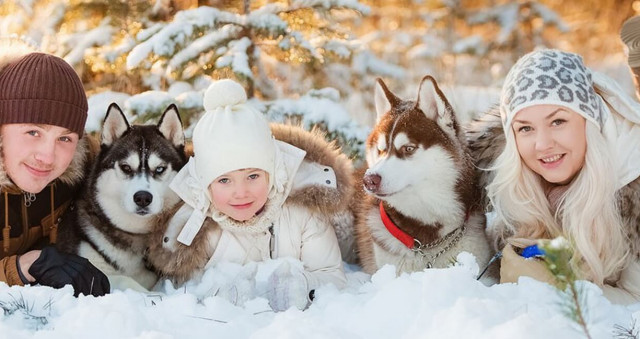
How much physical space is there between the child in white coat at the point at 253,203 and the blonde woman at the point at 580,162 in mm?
1001

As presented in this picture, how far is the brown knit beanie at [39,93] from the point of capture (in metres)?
3.11

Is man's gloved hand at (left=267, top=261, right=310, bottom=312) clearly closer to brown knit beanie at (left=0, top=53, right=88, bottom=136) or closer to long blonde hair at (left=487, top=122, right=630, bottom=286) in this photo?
long blonde hair at (left=487, top=122, right=630, bottom=286)

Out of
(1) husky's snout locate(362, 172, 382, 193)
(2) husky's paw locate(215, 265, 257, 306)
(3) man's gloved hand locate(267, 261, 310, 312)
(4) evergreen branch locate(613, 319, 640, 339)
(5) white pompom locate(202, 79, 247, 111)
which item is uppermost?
(5) white pompom locate(202, 79, 247, 111)

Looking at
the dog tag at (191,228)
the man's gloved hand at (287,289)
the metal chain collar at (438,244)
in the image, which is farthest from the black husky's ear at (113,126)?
the metal chain collar at (438,244)

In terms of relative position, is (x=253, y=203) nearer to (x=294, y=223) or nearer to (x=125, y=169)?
(x=294, y=223)

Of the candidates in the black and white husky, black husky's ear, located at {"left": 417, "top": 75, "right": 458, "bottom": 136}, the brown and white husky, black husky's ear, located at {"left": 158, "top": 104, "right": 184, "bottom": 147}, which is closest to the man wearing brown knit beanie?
the black and white husky

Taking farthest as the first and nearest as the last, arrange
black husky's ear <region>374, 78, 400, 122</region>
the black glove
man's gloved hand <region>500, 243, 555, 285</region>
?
black husky's ear <region>374, 78, 400, 122</region> → the black glove → man's gloved hand <region>500, 243, 555, 285</region>

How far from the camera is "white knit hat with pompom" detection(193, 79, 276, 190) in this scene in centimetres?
319

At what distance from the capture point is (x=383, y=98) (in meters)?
3.58

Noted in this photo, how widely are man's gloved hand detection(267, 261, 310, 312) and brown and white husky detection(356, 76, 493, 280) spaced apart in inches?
22.2

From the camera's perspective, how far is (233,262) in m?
3.41

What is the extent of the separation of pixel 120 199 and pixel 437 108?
187cm

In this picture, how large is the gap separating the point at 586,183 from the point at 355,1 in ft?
8.17

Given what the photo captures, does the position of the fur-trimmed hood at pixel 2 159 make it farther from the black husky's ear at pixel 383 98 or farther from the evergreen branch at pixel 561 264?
the evergreen branch at pixel 561 264
